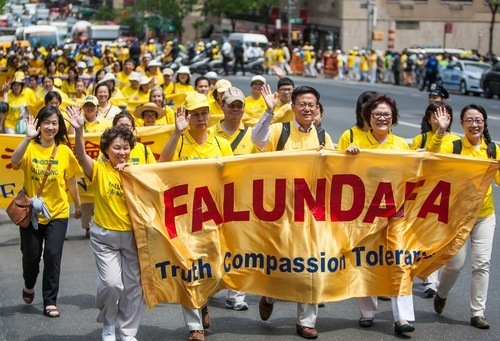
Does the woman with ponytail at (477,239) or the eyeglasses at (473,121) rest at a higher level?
the eyeglasses at (473,121)

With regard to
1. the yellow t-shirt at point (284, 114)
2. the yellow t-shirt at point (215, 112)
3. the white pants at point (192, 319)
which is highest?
the yellow t-shirt at point (284, 114)

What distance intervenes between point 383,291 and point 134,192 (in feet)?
6.59

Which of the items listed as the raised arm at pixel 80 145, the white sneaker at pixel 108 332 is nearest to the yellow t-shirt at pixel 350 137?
the raised arm at pixel 80 145

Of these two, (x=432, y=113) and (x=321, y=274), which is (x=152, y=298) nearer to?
(x=321, y=274)

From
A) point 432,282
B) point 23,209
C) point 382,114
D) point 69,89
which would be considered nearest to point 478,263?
point 432,282

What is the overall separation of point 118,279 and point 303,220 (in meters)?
1.44

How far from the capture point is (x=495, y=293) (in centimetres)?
936

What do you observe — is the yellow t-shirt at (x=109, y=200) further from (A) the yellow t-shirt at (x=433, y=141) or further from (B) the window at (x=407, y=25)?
(B) the window at (x=407, y=25)

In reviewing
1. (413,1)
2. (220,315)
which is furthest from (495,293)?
(413,1)

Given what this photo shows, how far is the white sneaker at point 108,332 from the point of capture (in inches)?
300

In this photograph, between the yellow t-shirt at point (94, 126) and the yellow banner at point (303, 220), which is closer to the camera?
the yellow banner at point (303, 220)

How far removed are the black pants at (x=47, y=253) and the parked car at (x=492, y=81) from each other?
1209 inches

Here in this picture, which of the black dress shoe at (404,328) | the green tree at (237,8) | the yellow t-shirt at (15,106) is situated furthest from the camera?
the green tree at (237,8)

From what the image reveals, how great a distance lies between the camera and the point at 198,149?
322 inches
